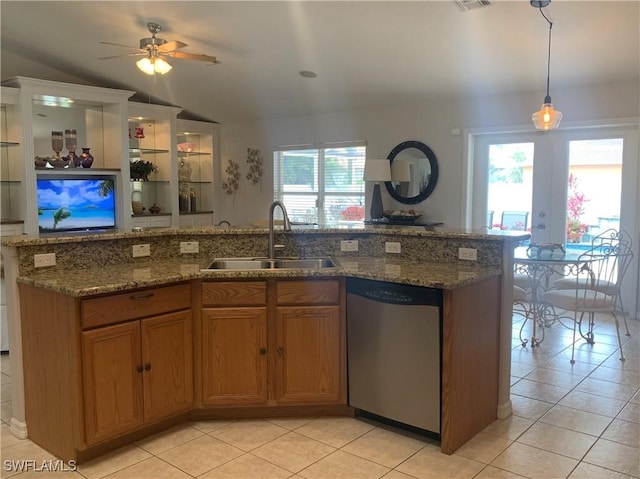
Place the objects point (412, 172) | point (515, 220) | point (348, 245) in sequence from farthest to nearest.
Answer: point (412, 172)
point (515, 220)
point (348, 245)

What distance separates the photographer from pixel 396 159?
21.2 ft

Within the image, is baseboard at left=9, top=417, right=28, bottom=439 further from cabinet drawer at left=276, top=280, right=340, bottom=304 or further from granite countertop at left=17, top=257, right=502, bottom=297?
cabinet drawer at left=276, top=280, right=340, bottom=304

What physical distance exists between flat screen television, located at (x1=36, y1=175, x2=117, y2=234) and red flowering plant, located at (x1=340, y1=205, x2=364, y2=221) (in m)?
2.87

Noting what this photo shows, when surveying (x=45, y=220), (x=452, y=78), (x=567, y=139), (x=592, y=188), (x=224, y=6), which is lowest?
(x=45, y=220)

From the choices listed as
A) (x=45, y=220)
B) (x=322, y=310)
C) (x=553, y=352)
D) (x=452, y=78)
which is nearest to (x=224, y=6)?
(x=452, y=78)

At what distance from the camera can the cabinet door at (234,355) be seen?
2986mm

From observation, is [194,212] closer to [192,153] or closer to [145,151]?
[192,153]

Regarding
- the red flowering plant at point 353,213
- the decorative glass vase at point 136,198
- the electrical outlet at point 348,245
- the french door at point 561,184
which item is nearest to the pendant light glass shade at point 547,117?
the electrical outlet at point 348,245

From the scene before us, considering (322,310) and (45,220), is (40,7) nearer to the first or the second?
(45,220)

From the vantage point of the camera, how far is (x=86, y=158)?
20.5ft

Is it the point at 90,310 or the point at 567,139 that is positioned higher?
the point at 567,139

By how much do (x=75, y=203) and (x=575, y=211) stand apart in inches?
218

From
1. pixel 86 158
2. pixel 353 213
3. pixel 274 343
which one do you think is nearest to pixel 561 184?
pixel 353 213

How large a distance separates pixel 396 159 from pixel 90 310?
4605 mm
